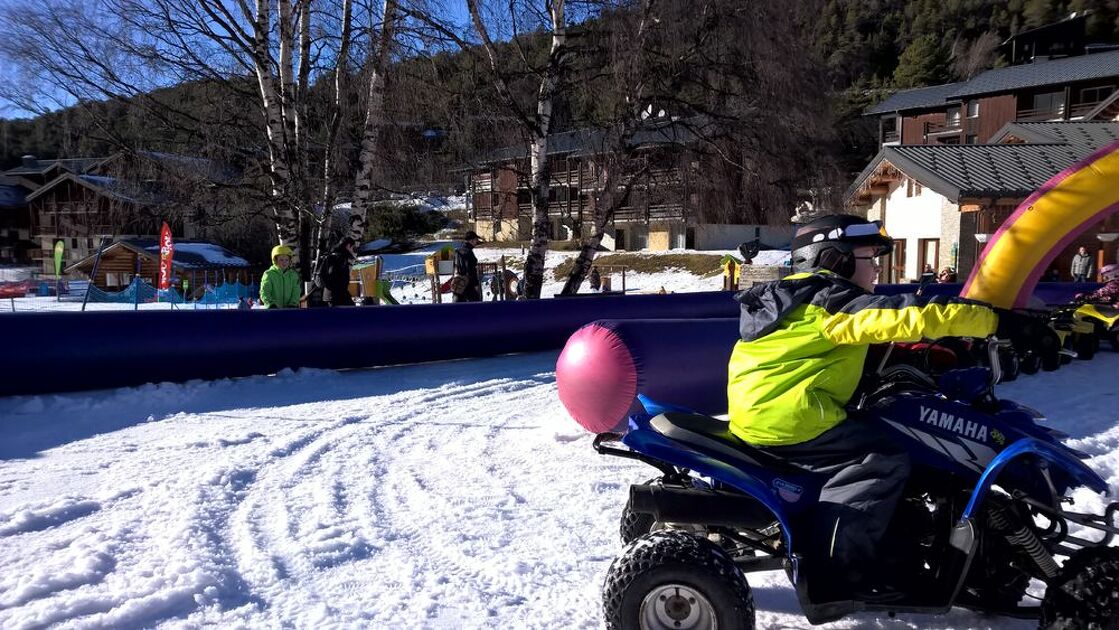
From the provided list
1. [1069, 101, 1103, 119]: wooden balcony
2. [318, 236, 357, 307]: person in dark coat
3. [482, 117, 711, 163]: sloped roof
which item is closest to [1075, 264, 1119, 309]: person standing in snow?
[482, 117, 711, 163]: sloped roof

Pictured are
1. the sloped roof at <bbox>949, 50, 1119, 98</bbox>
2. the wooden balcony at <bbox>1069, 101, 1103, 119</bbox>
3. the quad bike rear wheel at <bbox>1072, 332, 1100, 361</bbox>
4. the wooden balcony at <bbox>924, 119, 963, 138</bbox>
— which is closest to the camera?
the quad bike rear wheel at <bbox>1072, 332, 1100, 361</bbox>

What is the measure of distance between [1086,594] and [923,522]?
22.1 inches

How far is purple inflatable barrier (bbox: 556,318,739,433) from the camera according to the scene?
257 inches

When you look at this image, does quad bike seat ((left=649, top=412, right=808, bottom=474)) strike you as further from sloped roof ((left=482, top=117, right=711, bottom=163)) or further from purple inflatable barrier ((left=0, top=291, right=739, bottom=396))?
sloped roof ((left=482, top=117, right=711, bottom=163))

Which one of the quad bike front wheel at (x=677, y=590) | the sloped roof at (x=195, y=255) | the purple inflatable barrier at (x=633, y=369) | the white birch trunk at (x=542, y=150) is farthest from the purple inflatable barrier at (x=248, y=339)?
the sloped roof at (x=195, y=255)

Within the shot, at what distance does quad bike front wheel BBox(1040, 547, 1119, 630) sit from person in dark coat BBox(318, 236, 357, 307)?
1002 cm

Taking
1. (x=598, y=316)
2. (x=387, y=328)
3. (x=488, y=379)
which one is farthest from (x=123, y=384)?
(x=598, y=316)

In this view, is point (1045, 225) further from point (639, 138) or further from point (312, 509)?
point (312, 509)

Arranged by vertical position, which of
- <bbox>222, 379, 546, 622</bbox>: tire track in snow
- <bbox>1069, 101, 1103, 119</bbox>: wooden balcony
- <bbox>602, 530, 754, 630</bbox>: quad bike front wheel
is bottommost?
<bbox>222, 379, 546, 622</bbox>: tire track in snow

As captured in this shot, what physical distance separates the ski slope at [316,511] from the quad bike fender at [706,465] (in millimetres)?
623

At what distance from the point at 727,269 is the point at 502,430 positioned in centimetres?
1780

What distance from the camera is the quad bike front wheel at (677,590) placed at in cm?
305

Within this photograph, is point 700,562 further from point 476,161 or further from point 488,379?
point 476,161

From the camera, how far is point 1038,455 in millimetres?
3049
